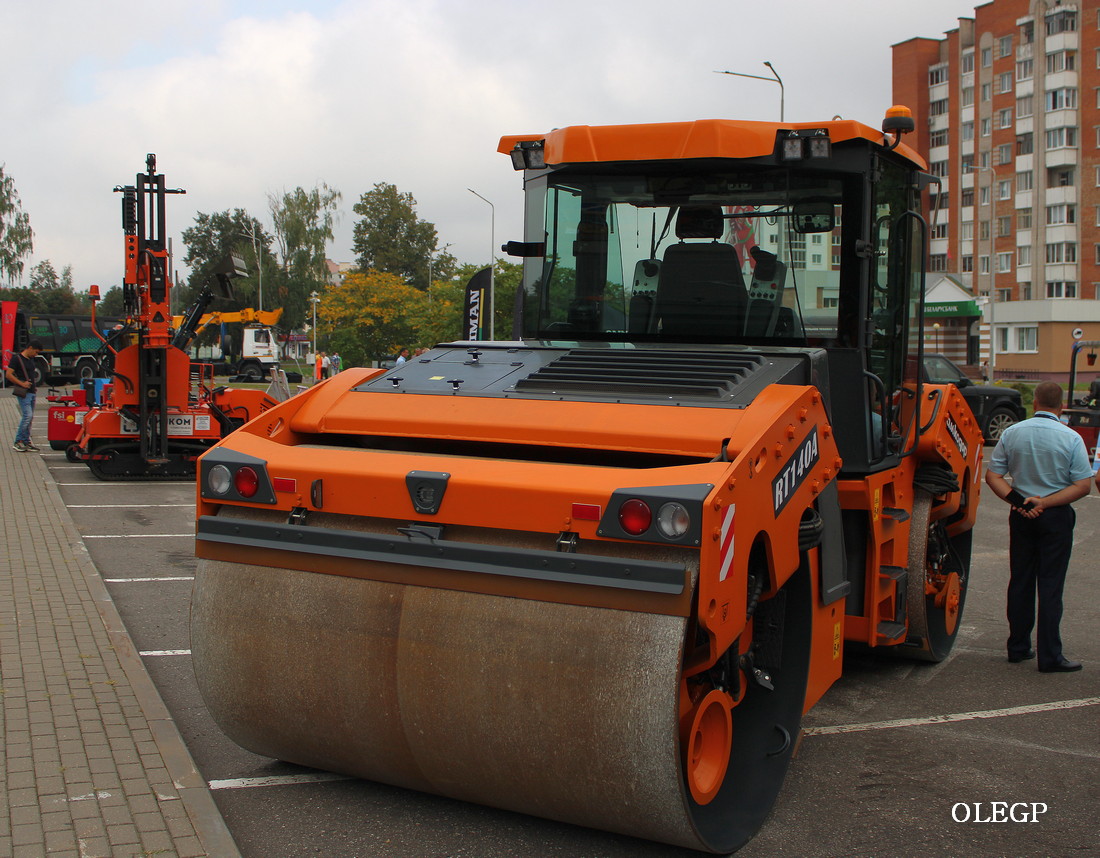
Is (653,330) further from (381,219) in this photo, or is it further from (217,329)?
(381,219)

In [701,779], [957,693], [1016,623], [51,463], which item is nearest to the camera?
[701,779]

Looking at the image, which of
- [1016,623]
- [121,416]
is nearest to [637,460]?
[1016,623]

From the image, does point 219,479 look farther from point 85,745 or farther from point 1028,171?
point 1028,171

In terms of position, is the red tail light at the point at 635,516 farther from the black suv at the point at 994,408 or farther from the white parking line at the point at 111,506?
the black suv at the point at 994,408

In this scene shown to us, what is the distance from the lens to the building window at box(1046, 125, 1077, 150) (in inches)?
2468

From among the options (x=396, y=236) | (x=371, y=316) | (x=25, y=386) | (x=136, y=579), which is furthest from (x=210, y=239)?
(x=136, y=579)

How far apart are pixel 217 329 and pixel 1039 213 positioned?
4590 centimetres

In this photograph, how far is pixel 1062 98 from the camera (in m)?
62.4

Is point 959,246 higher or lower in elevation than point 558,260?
higher

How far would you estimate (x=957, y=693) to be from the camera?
20.0 ft

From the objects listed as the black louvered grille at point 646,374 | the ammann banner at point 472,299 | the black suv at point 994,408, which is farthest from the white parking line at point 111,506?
the black suv at point 994,408

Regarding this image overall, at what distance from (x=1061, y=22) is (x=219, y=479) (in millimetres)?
68711

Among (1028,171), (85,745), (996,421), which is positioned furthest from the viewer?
(1028,171)

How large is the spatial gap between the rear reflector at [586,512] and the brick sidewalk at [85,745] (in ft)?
5.54
